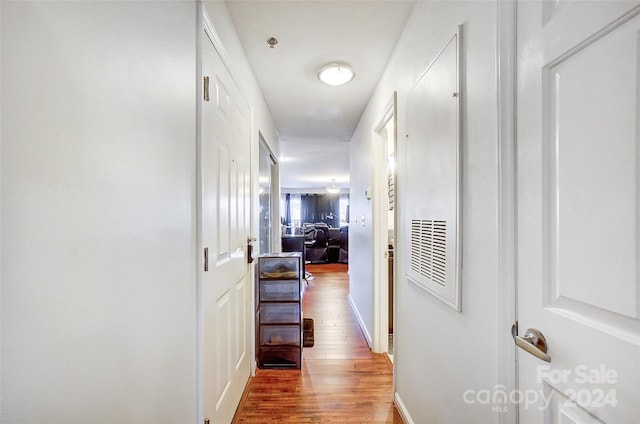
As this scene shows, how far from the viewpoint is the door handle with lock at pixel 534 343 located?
0.76m

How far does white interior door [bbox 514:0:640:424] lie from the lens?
58 centimetres

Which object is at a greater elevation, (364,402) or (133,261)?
(133,261)

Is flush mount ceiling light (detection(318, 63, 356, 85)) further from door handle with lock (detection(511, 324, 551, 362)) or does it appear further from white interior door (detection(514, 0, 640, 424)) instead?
door handle with lock (detection(511, 324, 551, 362))

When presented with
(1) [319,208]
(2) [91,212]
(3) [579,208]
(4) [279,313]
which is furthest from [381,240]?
(1) [319,208]

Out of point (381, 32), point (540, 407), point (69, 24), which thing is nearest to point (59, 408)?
point (69, 24)

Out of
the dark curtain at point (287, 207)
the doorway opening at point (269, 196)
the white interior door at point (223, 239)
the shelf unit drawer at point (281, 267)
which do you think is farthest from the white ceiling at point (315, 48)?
the dark curtain at point (287, 207)

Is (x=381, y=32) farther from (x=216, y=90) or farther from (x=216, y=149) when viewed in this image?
(x=216, y=149)

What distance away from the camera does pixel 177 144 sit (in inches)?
43.9

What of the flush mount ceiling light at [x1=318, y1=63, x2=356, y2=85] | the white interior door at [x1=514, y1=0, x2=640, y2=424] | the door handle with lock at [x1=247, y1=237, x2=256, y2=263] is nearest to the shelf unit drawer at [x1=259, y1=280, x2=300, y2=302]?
the door handle with lock at [x1=247, y1=237, x2=256, y2=263]

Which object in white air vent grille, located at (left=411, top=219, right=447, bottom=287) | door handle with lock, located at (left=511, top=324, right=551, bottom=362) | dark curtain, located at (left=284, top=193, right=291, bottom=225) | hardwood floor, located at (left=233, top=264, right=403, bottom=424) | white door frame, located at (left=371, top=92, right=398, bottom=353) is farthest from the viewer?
dark curtain, located at (left=284, top=193, right=291, bottom=225)

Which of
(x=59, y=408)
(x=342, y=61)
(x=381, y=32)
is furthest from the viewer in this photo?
(x=342, y=61)

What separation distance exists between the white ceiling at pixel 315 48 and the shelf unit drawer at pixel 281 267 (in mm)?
1512

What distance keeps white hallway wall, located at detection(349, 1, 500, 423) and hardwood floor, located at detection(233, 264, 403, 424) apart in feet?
0.86

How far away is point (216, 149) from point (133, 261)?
0.83 m
